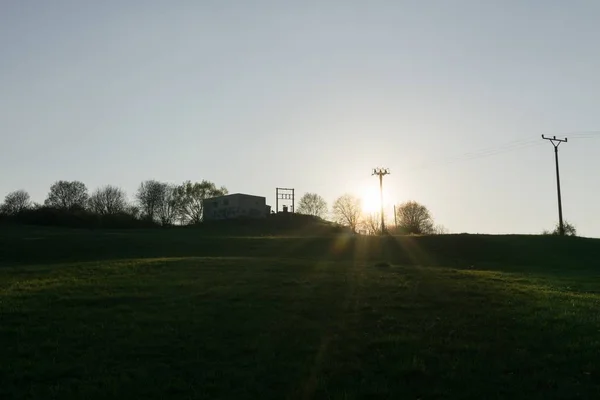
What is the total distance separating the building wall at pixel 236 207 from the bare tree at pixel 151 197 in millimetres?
25174

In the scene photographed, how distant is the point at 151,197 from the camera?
6865 inches

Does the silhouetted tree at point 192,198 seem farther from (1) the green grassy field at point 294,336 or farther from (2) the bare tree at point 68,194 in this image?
(1) the green grassy field at point 294,336

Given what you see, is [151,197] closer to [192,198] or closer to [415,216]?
[192,198]

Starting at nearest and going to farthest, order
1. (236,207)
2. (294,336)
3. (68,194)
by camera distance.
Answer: (294,336) < (236,207) < (68,194)

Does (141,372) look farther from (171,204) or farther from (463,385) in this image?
(171,204)

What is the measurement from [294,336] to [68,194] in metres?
162

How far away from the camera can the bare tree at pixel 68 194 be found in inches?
6481

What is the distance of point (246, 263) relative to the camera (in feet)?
125

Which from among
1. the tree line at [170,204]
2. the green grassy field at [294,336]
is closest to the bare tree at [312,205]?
the tree line at [170,204]

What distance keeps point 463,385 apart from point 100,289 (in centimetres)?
1668

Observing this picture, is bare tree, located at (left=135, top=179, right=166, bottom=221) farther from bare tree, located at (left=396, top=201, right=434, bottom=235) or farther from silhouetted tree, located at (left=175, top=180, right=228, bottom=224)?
bare tree, located at (left=396, top=201, right=434, bottom=235)

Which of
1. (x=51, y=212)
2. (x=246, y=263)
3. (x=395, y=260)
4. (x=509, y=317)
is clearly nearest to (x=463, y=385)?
(x=509, y=317)

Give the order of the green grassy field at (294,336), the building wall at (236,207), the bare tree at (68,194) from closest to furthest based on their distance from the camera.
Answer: the green grassy field at (294,336)
the building wall at (236,207)
the bare tree at (68,194)

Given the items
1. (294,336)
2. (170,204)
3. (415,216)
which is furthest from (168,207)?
(294,336)
